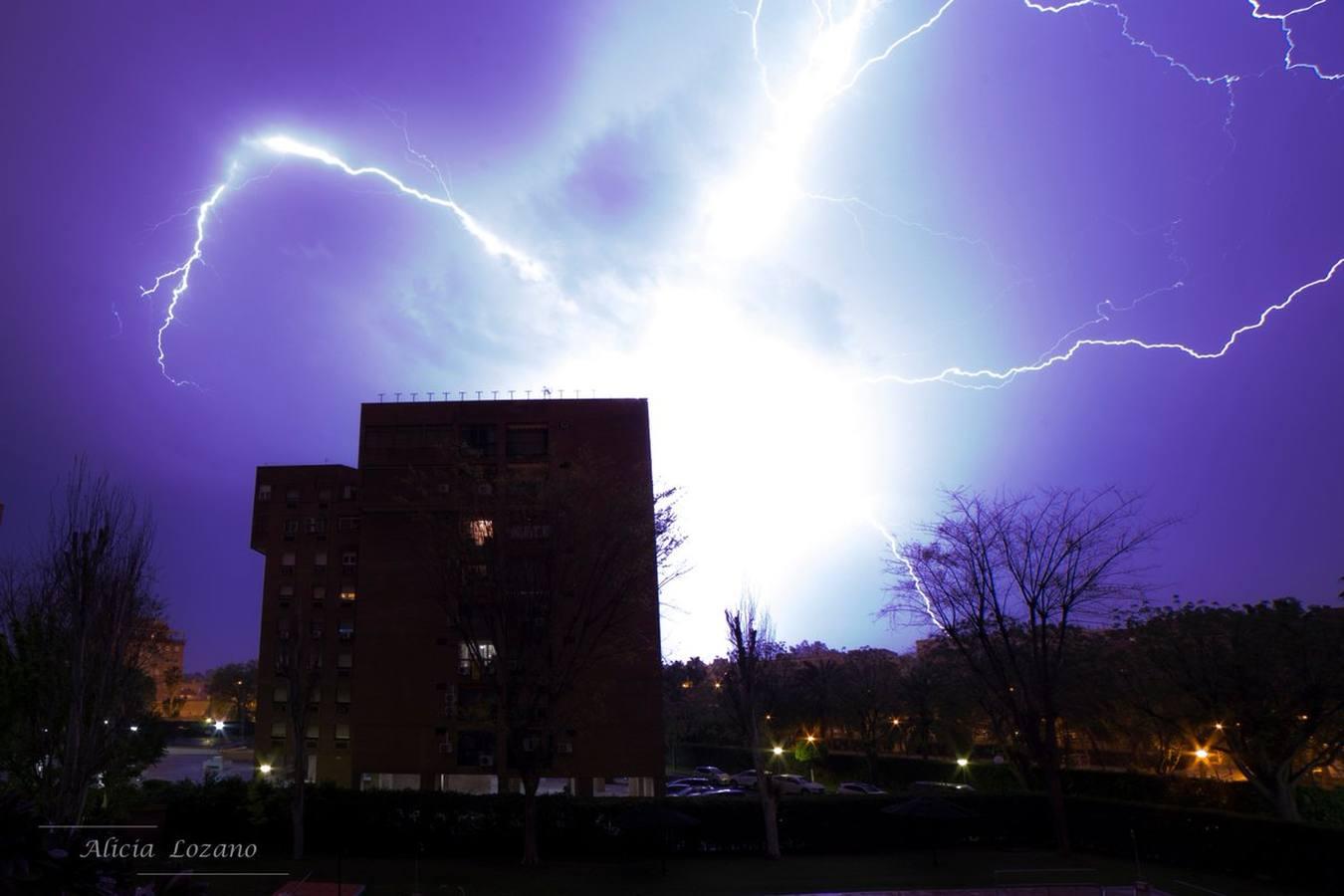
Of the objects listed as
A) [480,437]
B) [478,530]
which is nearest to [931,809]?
[478,530]

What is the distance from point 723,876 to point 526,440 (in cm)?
2563

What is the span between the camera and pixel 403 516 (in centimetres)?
4034

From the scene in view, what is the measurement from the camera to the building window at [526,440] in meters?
40.5

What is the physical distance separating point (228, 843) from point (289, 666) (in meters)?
4.98

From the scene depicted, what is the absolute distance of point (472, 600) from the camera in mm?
22656

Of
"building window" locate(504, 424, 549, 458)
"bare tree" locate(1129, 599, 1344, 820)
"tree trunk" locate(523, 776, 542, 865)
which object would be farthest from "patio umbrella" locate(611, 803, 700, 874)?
"building window" locate(504, 424, 549, 458)

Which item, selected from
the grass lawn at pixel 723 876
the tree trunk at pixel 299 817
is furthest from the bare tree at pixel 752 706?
the tree trunk at pixel 299 817

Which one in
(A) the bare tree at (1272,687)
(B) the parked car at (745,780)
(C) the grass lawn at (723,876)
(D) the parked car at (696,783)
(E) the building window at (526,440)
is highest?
(E) the building window at (526,440)

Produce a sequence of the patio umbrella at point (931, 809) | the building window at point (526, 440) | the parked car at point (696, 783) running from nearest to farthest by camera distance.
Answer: the patio umbrella at point (931, 809) < the building window at point (526, 440) < the parked car at point (696, 783)

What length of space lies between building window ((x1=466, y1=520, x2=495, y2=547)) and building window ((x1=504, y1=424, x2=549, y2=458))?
15.5 meters

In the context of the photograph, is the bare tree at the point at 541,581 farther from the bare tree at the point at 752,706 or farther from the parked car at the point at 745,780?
the parked car at the point at 745,780

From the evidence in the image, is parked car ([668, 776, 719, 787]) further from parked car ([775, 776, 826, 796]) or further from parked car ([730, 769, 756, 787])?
parked car ([775, 776, 826, 796])

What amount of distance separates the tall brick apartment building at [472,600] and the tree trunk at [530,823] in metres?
0.42

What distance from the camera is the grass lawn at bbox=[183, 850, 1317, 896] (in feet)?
56.9
